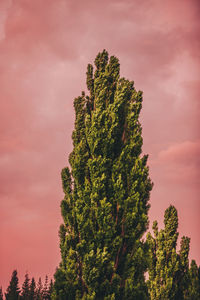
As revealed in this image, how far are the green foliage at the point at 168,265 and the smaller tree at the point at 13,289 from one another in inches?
2540

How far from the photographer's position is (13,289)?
256 feet

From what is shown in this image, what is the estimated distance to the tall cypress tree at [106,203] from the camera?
11.5 meters

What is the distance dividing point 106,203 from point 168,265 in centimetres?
1205

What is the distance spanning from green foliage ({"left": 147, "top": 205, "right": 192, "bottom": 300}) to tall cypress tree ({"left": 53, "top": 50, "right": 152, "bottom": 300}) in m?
9.08

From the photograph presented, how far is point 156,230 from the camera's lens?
22.8m

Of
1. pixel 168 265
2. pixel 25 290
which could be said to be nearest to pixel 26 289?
pixel 25 290

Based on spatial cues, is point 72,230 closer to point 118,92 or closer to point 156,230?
point 118,92

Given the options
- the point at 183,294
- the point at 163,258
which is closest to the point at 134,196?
the point at 163,258

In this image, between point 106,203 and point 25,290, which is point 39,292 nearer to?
point 25,290

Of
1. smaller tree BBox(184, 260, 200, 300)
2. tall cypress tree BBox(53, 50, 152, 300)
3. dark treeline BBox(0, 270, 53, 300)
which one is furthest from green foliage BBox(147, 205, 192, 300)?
dark treeline BBox(0, 270, 53, 300)

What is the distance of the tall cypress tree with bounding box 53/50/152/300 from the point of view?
37.9 ft

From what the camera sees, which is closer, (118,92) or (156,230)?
(118,92)

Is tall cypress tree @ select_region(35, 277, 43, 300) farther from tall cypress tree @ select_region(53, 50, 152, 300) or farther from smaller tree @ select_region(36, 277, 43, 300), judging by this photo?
tall cypress tree @ select_region(53, 50, 152, 300)

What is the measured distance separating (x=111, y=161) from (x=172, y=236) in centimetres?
1210
